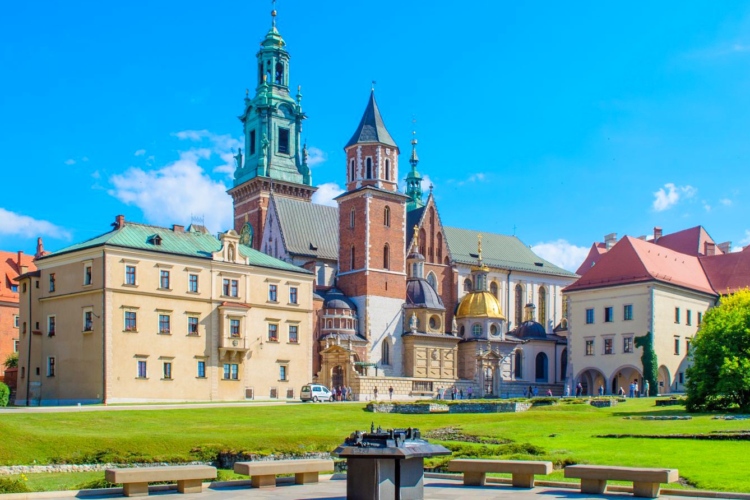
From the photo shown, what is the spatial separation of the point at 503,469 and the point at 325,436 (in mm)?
11402

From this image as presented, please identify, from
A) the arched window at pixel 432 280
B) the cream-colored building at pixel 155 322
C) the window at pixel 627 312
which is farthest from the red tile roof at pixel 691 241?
the cream-colored building at pixel 155 322

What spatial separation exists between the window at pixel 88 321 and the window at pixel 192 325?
5.82 meters

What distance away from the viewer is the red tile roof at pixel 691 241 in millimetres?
88438

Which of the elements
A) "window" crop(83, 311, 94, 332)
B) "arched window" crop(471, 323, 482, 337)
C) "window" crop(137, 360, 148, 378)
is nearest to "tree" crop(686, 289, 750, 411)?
"window" crop(137, 360, 148, 378)

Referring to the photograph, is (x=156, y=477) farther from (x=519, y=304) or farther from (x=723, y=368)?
(x=519, y=304)

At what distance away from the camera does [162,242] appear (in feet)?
180

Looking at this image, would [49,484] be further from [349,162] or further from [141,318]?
[349,162]

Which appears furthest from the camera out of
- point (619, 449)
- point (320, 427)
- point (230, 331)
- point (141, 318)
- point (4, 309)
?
point (4, 309)

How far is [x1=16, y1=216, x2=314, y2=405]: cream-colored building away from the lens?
169 feet

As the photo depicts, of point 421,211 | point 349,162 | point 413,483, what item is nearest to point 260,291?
point 349,162

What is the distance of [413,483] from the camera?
57.0ft

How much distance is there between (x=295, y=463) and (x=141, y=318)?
3469 centimetres

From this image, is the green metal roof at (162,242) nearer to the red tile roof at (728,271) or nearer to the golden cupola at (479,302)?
the golden cupola at (479,302)

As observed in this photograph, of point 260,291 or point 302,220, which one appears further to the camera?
point 302,220
